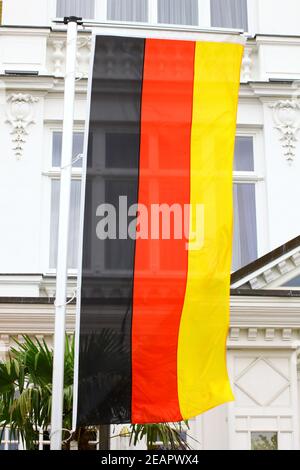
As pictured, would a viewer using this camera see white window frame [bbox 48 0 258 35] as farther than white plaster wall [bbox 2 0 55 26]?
Yes

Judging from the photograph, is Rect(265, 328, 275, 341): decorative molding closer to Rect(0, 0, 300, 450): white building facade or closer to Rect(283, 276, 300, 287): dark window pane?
Rect(0, 0, 300, 450): white building facade

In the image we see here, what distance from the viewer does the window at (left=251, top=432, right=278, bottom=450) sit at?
12.6 m

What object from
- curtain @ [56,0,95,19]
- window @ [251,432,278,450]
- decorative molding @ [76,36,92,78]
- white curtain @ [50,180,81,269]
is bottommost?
window @ [251,432,278,450]

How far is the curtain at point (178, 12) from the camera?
57.0ft

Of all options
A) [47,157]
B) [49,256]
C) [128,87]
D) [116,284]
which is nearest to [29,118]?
[47,157]

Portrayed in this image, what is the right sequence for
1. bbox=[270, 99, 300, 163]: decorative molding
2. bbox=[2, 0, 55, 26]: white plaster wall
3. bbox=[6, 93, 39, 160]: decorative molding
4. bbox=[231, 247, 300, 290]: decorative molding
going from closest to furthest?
1. bbox=[231, 247, 300, 290]: decorative molding
2. bbox=[6, 93, 39, 160]: decorative molding
3. bbox=[270, 99, 300, 163]: decorative molding
4. bbox=[2, 0, 55, 26]: white plaster wall

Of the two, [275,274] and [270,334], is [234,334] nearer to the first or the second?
[270,334]

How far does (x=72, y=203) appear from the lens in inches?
631

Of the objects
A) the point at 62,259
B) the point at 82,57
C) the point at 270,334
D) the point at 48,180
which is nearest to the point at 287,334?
the point at 270,334

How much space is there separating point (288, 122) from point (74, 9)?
4.58 metres

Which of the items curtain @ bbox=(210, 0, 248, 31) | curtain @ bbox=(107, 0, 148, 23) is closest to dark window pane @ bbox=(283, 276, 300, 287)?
curtain @ bbox=(210, 0, 248, 31)

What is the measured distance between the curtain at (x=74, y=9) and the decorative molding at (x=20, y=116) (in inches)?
81.4

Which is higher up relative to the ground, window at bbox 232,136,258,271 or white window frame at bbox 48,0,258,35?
white window frame at bbox 48,0,258,35
